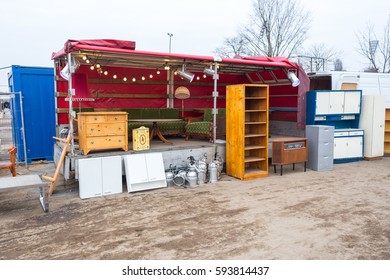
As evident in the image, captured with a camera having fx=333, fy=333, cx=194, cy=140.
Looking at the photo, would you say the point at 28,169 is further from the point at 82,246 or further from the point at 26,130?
the point at 82,246

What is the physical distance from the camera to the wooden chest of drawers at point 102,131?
6.05 m

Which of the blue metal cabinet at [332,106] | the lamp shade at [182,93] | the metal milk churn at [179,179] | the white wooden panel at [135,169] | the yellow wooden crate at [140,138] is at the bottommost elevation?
the metal milk churn at [179,179]

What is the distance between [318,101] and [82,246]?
7162 millimetres

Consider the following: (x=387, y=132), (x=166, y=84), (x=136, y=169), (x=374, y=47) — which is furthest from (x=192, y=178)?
(x=374, y=47)

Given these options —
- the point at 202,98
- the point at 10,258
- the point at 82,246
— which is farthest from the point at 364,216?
the point at 202,98

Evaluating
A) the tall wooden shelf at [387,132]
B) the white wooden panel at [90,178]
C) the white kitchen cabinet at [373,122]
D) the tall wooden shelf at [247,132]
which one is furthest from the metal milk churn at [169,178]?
the tall wooden shelf at [387,132]

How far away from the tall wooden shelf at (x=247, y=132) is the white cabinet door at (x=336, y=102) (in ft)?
8.93

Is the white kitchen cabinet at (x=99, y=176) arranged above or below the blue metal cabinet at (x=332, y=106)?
below

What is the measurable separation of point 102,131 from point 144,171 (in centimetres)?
108

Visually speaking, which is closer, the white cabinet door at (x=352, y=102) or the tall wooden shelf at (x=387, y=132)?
the white cabinet door at (x=352, y=102)

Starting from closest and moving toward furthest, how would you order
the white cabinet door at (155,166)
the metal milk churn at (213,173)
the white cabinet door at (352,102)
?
the white cabinet door at (155,166) → the metal milk churn at (213,173) → the white cabinet door at (352,102)

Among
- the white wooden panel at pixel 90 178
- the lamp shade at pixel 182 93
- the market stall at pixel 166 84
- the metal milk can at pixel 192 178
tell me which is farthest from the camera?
the lamp shade at pixel 182 93

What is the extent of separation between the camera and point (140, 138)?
266 inches

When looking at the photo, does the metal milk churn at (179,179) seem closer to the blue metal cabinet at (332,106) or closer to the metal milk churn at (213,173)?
the metal milk churn at (213,173)
